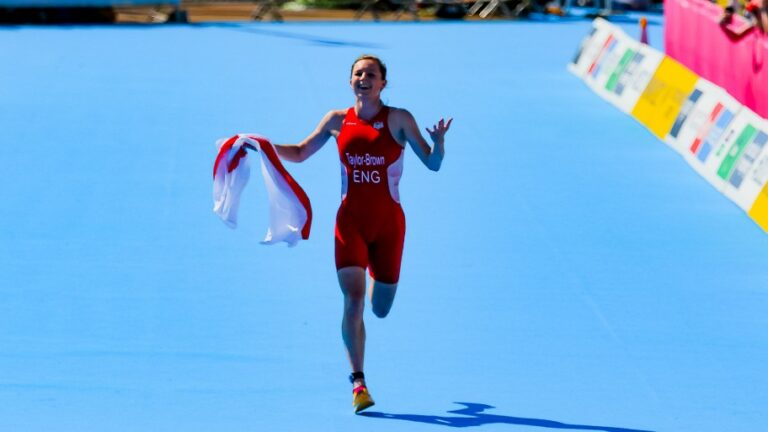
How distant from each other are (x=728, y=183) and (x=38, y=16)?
1932 cm

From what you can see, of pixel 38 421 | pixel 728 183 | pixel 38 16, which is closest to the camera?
pixel 38 421

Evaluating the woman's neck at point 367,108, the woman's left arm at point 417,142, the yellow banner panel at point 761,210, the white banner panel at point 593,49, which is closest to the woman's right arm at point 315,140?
the woman's neck at point 367,108

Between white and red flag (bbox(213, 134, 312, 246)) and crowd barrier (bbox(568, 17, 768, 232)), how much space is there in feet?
19.5

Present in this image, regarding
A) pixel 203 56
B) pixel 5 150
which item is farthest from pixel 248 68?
pixel 5 150

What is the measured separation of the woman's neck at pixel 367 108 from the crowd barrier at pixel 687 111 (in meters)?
6.15

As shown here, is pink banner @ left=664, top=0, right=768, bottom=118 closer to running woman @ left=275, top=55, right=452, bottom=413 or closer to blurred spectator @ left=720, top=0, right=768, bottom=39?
blurred spectator @ left=720, top=0, right=768, bottom=39

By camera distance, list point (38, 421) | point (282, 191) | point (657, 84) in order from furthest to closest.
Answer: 1. point (657, 84)
2. point (282, 191)
3. point (38, 421)

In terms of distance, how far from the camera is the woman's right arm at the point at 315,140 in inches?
359

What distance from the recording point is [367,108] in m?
8.92

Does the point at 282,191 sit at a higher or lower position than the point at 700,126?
lower

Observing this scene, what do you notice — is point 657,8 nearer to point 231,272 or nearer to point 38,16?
point 38,16

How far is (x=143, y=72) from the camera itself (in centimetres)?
2355

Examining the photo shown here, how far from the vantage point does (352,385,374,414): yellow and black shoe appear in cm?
884

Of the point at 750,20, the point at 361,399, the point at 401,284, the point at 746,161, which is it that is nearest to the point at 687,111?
the point at 750,20
